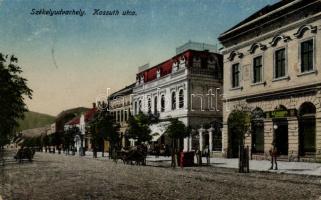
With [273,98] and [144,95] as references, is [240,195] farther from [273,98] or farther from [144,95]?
[144,95]

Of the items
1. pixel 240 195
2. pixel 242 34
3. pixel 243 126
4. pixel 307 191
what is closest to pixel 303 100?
pixel 243 126

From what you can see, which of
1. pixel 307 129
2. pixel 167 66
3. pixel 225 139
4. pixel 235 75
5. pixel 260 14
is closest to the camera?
pixel 307 129

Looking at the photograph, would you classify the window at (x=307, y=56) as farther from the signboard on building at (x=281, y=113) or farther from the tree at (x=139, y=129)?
the tree at (x=139, y=129)

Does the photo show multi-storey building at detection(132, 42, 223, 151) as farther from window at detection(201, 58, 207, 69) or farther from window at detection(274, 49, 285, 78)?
window at detection(274, 49, 285, 78)

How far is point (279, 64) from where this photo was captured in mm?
27828

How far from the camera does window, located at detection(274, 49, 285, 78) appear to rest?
27.5 m

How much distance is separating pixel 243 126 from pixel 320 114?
476cm

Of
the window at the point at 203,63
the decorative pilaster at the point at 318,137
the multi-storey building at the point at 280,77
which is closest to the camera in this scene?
the decorative pilaster at the point at 318,137

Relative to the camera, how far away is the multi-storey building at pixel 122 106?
55.1 meters

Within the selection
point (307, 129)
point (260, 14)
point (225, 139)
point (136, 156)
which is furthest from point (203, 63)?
point (307, 129)

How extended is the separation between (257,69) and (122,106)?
1188 inches

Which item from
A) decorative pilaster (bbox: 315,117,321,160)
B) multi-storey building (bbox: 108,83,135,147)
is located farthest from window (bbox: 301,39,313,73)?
multi-storey building (bbox: 108,83,135,147)

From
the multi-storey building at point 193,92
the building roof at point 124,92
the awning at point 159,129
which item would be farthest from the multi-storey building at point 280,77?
the building roof at point 124,92

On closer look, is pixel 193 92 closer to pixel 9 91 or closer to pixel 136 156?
pixel 136 156
